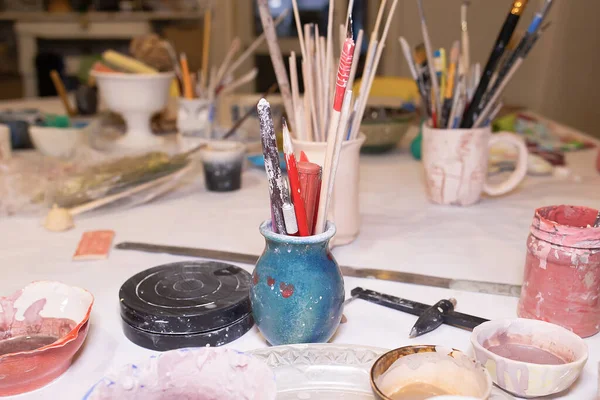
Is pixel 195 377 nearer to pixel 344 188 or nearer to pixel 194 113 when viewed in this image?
pixel 344 188

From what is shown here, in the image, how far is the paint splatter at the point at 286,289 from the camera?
1.84 feet

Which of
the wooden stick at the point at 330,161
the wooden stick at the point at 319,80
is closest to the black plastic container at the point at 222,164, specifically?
the wooden stick at the point at 319,80

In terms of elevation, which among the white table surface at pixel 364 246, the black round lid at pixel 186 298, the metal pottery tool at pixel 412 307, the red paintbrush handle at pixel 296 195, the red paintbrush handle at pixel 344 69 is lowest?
the white table surface at pixel 364 246

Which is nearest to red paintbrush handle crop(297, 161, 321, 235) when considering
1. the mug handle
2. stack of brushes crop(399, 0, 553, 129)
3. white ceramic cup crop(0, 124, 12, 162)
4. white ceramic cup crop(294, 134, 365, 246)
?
white ceramic cup crop(294, 134, 365, 246)

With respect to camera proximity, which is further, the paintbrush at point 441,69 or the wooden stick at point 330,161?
the paintbrush at point 441,69

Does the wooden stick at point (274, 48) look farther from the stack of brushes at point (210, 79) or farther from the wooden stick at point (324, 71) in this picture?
the stack of brushes at point (210, 79)

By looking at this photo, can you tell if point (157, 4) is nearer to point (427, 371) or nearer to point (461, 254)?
point (461, 254)

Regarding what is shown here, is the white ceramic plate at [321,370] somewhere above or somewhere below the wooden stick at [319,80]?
below

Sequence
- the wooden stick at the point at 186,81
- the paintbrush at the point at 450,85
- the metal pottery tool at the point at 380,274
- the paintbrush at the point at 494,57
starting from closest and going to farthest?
the metal pottery tool at the point at 380,274 → the paintbrush at the point at 494,57 → the paintbrush at the point at 450,85 → the wooden stick at the point at 186,81

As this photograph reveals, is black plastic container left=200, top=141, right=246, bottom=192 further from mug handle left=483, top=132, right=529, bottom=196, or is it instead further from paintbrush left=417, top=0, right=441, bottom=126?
mug handle left=483, top=132, right=529, bottom=196

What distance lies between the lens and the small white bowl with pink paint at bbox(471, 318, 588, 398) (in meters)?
0.50

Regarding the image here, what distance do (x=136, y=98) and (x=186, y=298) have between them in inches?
35.6

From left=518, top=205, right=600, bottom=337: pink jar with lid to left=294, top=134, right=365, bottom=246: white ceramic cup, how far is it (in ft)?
0.95

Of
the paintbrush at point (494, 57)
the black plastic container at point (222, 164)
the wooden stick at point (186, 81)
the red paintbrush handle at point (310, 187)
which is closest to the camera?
the red paintbrush handle at point (310, 187)
